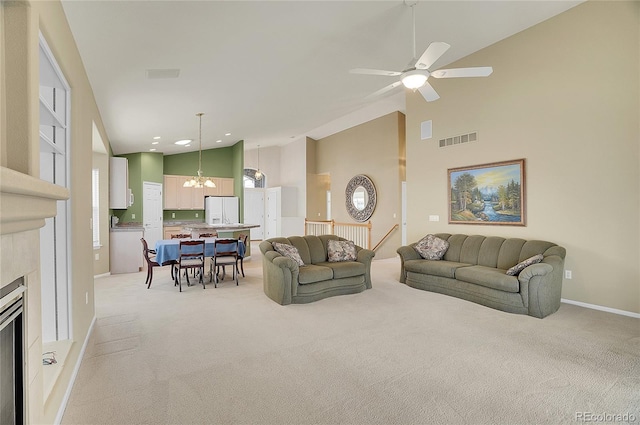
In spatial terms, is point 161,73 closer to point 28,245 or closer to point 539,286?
point 28,245

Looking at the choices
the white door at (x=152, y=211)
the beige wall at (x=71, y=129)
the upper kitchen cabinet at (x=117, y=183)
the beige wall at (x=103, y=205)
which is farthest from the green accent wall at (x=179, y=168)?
the beige wall at (x=71, y=129)

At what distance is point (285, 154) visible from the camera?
12.6 m

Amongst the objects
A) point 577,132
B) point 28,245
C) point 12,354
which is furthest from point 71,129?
point 577,132

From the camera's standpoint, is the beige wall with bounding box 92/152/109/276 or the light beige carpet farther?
the beige wall with bounding box 92/152/109/276

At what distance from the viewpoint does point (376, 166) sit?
30.0 feet

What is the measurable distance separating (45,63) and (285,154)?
34.1 ft

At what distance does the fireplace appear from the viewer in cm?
128

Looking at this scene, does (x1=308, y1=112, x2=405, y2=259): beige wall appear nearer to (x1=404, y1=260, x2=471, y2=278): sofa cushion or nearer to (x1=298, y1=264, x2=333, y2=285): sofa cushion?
(x1=404, y1=260, x2=471, y2=278): sofa cushion

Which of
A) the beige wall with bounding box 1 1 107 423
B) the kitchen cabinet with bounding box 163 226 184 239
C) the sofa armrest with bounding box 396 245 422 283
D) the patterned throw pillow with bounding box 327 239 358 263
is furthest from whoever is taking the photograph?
the kitchen cabinet with bounding box 163 226 184 239

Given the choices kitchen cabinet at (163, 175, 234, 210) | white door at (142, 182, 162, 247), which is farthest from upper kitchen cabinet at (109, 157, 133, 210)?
kitchen cabinet at (163, 175, 234, 210)

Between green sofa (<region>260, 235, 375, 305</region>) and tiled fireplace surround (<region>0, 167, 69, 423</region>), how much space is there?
2.94m

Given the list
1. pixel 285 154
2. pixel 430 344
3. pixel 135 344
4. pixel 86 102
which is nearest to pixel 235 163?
pixel 285 154

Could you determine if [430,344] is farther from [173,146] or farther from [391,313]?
[173,146]

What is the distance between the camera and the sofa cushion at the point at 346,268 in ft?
15.9
